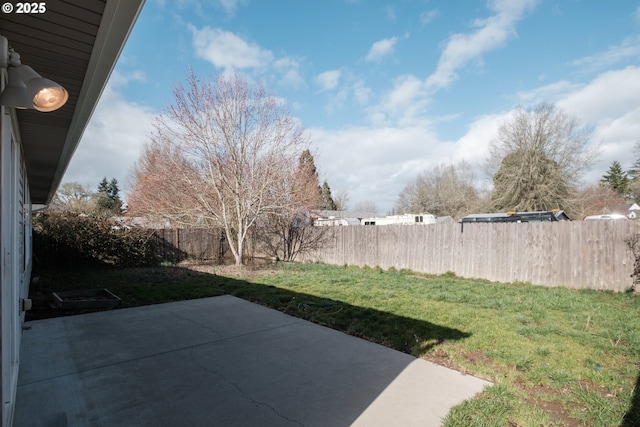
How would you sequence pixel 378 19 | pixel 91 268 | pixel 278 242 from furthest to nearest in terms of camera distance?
pixel 278 242 → pixel 91 268 → pixel 378 19

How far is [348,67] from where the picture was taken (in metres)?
12.4

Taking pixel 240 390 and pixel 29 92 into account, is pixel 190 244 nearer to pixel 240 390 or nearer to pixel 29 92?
pixel 240 390

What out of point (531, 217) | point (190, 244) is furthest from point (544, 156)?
point (190, 244)

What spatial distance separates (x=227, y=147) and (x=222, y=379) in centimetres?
960

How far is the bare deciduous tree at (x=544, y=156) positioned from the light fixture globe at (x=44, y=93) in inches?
913

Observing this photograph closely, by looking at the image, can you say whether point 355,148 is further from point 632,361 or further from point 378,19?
point 632,361

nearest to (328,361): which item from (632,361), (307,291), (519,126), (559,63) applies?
(632,361)

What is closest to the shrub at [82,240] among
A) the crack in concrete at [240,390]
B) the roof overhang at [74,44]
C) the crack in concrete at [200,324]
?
the crack in concrete at [200,324]

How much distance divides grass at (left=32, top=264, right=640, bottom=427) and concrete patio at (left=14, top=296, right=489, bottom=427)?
1.18 ft

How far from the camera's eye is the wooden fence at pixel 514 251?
702 centimetres

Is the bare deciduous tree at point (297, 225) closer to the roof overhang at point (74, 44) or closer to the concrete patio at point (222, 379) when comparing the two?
the concrete patio at point (222, 379)

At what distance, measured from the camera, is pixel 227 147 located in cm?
1152

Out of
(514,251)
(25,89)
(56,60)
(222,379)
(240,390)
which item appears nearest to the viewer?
(25,89)

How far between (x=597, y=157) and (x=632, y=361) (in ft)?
68.9
